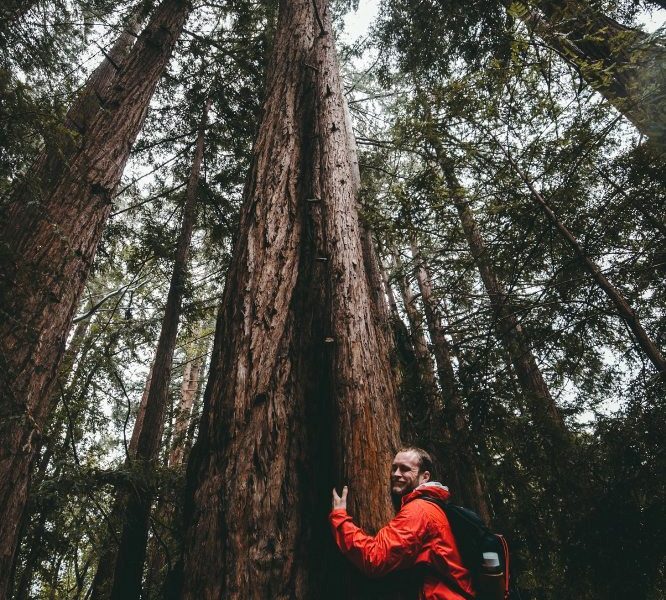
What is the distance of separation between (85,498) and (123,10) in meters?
8.93

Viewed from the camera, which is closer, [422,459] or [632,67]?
[422,459]

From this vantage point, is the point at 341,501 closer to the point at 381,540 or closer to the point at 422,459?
the point at 381,540

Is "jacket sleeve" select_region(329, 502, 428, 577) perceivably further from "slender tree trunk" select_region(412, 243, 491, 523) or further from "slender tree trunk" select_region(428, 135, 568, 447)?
"slender tree trunk" select_region(412, 243, 491, 523)

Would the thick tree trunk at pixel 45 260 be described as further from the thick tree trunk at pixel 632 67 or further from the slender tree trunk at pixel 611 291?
the thick tree trunk at pixel 632 67

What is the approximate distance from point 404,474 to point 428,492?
16 cm

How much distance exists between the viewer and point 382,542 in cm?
173

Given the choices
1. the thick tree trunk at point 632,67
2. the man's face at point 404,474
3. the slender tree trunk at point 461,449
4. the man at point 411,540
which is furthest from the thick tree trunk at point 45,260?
the thick tree trunk at point 632,67

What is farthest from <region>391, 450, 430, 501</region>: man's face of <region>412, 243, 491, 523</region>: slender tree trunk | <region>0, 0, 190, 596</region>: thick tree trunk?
<region>412, 243, 491, 523</region>: slender tree trunk

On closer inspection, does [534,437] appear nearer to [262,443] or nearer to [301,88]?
[262,443]

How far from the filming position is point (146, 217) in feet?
29.3

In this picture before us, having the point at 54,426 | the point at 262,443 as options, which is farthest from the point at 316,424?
the point at 54,426

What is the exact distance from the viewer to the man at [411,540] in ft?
5.61

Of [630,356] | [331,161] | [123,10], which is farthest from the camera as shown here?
[123,10]

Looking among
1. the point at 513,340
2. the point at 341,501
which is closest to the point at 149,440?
the point at 341,501
